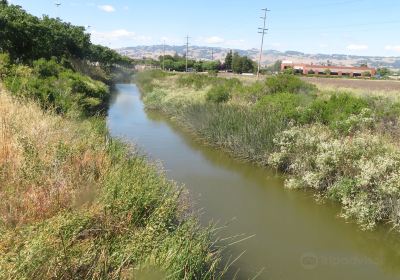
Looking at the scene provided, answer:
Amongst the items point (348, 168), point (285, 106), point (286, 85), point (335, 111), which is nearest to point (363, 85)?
point (286, 85)

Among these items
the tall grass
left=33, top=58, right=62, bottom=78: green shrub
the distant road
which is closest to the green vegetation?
the tall grass

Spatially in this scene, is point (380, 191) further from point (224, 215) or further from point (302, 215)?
point (224, 215)

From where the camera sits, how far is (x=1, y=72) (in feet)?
55.0

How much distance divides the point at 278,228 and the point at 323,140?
395 centimetres

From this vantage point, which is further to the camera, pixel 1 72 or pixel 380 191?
pixel 1 72

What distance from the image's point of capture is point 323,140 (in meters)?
11.9

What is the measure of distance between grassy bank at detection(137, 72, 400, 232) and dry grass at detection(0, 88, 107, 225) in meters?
5.67

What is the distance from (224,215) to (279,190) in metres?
2.98

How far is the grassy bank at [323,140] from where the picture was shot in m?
9.21

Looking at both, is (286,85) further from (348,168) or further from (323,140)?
(348,168)

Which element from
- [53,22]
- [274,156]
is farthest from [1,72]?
[53,22]

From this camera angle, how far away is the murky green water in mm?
7273

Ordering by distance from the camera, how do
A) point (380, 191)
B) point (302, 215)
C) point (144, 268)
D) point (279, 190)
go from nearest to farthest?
point (144, 268), point (380, 191), point (302, 215), point (279, 190)

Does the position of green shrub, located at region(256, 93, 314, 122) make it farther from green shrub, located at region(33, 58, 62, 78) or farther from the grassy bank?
green shrub, located at region(33, 58, 62, 78)
